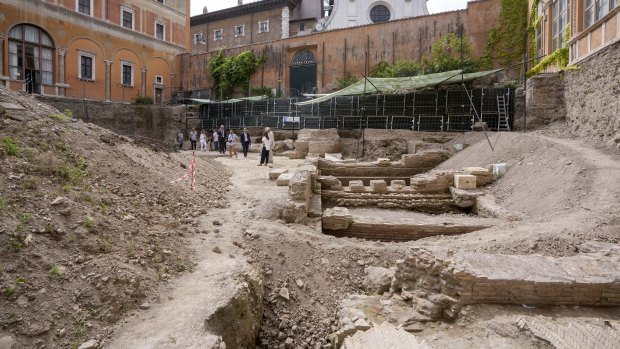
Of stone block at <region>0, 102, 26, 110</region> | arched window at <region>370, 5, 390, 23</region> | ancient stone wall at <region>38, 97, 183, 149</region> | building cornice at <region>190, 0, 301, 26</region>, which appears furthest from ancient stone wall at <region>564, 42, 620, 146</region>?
building cornice at <region>190, 0, 301, 26</region>

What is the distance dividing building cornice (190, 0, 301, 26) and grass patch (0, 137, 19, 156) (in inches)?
1441

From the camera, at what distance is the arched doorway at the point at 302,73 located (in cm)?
2981

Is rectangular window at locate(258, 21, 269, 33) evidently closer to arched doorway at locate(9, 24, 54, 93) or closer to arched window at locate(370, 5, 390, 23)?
arched window at locate(370, 5, 390, 23)

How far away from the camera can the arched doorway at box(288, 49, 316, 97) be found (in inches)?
1174

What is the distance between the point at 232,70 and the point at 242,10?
1206cm

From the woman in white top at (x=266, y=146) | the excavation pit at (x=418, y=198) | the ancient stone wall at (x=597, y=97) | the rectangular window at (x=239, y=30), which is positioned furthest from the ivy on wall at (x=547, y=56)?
the rectangular window at (x=239, y=30)

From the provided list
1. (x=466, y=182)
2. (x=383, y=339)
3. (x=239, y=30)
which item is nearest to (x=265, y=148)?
(x=466, y=182)

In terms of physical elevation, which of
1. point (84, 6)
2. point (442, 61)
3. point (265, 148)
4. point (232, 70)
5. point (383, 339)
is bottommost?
point (383, 339)

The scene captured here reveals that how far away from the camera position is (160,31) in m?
32.8

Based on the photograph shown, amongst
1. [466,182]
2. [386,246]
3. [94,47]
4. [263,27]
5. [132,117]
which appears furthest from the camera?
[263,27]

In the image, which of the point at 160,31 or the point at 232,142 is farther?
the point at 160,31

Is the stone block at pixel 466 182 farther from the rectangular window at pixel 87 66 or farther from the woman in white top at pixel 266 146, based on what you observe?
the rectangular window at pixel 87 66

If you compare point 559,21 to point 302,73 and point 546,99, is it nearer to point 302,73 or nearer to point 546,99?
point 546,99

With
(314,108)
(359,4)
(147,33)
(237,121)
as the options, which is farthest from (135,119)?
(359,4)
